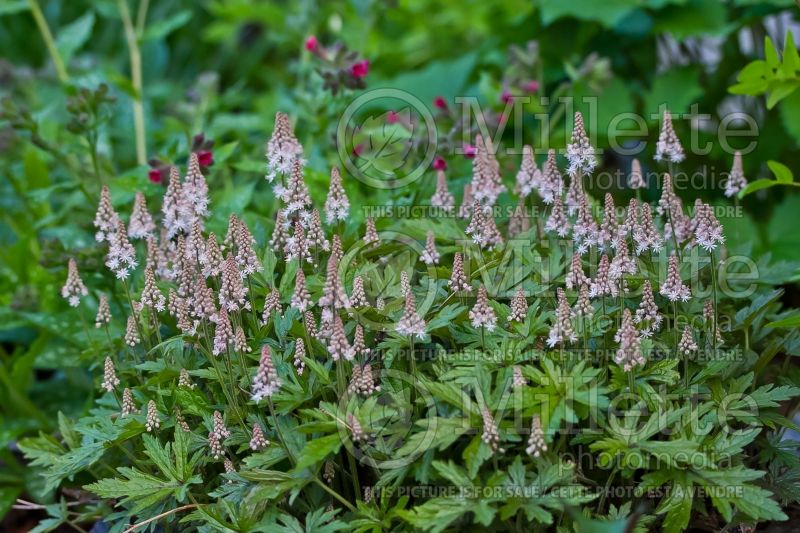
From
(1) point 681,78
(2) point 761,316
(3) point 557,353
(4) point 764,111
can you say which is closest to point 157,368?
(3) point 557,353

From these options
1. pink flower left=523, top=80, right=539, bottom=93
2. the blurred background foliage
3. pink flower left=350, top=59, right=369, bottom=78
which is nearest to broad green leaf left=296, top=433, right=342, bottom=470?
the blurred background foliage

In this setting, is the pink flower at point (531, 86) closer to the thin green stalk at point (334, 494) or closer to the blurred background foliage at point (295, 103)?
the blurred background foliage at point (295, 103)

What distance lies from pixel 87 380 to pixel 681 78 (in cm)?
287

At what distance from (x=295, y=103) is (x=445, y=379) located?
2.54 m

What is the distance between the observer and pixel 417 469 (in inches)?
76.4

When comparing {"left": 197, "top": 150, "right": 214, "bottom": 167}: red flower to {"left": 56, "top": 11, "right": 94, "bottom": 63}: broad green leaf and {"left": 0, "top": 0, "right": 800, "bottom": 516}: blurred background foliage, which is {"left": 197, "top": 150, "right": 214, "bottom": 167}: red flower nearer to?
{"left": 0, "top": 0, "right": 800, "bottom": 516}: blurred background foliage

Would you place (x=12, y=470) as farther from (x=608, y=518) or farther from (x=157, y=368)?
(x=608, y=518)

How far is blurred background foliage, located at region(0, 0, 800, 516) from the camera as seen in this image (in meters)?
3.11

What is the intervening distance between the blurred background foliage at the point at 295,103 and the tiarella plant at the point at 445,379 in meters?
0.38

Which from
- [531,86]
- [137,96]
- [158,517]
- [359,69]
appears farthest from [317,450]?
[137,96]

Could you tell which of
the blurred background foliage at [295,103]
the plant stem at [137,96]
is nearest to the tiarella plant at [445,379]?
the blurred background foliage at [295,103]

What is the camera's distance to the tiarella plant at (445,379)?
192 cm

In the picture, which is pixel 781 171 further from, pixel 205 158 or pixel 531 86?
pixel 205 158

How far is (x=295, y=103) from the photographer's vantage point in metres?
4.24
